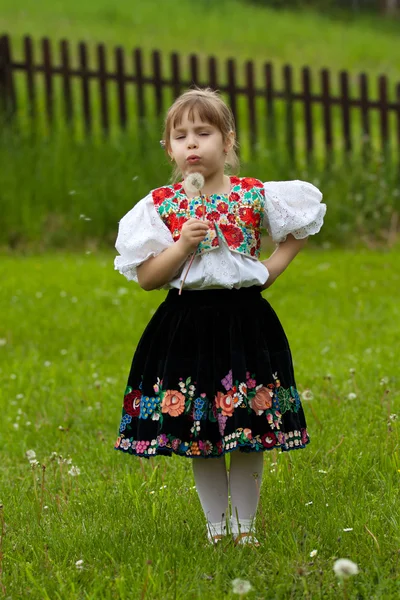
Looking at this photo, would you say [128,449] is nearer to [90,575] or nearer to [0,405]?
[90,575]

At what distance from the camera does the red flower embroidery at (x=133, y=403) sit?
3.58 m

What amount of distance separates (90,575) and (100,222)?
792 centimetres

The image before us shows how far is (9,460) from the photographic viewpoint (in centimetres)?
511

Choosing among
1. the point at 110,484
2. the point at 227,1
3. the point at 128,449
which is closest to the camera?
the point at 128,449

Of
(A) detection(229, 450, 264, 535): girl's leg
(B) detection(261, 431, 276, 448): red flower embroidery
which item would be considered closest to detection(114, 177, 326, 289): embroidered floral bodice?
(B) detection(261, 431, 276, 448): red flower embroidery

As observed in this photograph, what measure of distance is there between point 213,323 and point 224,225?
344mm

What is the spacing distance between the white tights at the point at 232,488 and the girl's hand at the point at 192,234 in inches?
29.9

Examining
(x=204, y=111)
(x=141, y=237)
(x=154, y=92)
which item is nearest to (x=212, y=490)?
(x=141, y=237)

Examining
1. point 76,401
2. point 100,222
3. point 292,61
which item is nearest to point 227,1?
point 292,61

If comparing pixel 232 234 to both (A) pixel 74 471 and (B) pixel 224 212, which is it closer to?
(B) pixel 224 212

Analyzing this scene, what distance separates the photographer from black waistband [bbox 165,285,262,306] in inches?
136

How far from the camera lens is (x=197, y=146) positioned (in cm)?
344

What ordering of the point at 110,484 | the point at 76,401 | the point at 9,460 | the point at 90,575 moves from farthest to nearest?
the point at 76,401
the point at 9,460
the point at 110,484
the point at 90,575

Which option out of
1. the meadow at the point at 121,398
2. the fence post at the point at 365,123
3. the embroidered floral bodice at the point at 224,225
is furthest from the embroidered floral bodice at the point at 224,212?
the fence post at the point at 365,123
